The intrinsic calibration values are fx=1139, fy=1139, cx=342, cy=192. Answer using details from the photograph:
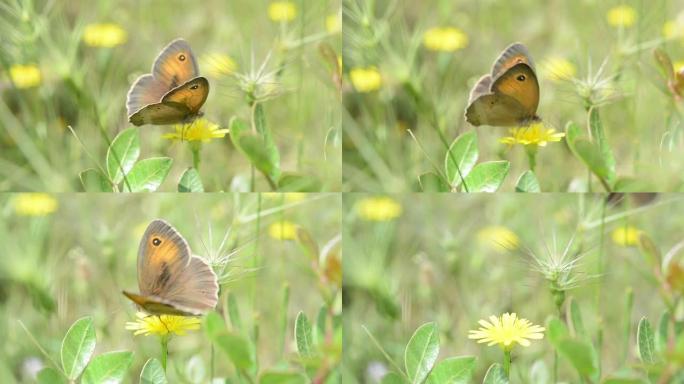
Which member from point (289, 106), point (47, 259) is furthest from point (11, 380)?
point (289, 106)

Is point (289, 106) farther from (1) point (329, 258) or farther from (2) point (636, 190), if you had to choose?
(2) point (636, 190)

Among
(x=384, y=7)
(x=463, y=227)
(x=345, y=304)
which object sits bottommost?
(x=345, y=304)

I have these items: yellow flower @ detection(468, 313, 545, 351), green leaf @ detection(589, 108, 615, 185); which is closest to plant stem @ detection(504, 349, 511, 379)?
yellow flower @ detection(468, 313, 545, 351)

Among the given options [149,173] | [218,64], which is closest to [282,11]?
[218,64]

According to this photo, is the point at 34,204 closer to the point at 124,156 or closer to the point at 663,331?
the point at 124,156

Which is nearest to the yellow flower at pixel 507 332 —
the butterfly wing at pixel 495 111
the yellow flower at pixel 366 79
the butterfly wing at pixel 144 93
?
the butterfly wing at pixel 495 111
